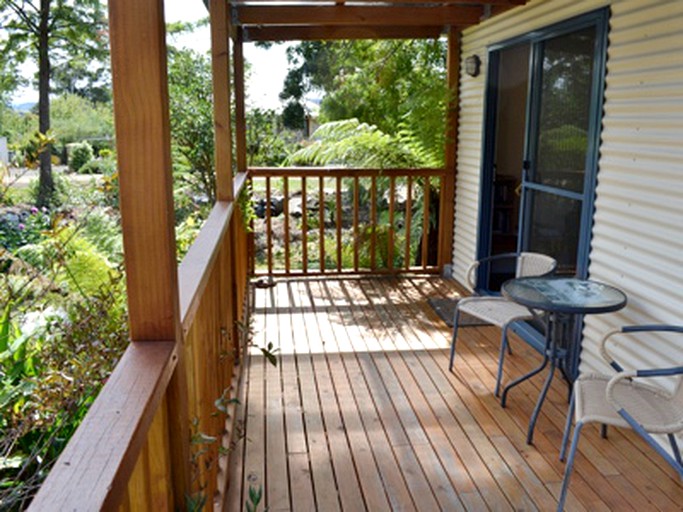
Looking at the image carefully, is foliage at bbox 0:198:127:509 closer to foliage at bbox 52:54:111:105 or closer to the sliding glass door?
foliage at bbox 52:54:111:105

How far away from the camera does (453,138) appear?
5.65 meters

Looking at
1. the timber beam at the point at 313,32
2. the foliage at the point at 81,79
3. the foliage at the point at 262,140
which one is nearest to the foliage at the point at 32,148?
the foliage at the point at 81,79

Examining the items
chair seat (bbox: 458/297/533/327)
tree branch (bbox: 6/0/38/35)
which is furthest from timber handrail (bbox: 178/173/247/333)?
chair seat (bbox: 458/297/533/327)

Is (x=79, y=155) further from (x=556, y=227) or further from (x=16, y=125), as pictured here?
(x=556, y=227)

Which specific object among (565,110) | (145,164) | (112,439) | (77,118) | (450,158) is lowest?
(112,439)

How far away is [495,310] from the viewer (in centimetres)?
355

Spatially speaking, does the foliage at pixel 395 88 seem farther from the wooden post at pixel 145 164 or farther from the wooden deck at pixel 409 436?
the wooden post at pixel 145 164

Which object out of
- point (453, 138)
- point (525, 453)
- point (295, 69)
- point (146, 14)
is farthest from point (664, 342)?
point (295, 69)

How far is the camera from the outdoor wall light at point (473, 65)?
5.11 m

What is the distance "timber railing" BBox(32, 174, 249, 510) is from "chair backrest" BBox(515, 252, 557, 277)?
1.98 meters

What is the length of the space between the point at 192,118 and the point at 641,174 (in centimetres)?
355

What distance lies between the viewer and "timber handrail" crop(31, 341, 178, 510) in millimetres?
786

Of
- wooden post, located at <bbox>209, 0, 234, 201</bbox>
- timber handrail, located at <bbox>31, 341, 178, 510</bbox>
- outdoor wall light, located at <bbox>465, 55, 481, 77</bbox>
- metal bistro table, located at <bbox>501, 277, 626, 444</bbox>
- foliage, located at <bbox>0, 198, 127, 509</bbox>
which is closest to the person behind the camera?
timber handrail, located at <bbox>31, 341, 178, 510</bbox>

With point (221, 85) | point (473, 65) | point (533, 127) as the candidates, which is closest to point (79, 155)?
point (221, 85)
